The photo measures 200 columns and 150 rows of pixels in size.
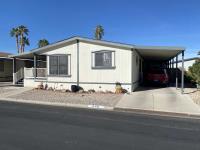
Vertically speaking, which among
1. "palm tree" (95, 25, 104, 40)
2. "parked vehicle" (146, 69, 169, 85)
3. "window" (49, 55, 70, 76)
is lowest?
"parked vehicle" (146, 69, 169, 85)

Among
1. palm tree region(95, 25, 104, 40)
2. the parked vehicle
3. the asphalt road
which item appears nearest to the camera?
the asphalt road

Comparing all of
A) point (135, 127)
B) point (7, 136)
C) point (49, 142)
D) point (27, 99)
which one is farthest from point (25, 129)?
point (27, 99)

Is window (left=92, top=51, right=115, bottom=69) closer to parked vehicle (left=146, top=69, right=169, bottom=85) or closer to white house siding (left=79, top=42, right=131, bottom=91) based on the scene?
white house siding (left=79, top=42, right=131, bottom=91)

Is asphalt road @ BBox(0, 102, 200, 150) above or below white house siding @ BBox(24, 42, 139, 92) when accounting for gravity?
below

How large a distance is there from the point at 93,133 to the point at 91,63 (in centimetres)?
1245

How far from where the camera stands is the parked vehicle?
2322 centimetres

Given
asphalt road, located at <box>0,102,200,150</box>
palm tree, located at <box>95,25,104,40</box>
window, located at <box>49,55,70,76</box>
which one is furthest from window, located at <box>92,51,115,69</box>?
palm tree, located at <box>95,25,104,40</box>

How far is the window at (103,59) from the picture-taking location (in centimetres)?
1922

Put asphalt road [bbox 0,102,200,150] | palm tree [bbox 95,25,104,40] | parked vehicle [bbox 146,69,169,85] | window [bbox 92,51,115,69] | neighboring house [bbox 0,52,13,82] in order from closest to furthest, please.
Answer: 1. asphalt road [bbox 0,102,200,150]
2. window [bbox 92,51,115,69]
3. parked vehicle [bbox 146,69,169,85]
4. neighboring house [bbox 0,52,13,82]
5. palm tree [bbox 95,25,104,40]

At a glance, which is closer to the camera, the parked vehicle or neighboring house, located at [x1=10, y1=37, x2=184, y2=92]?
neighboring house, located at [x1=10, y1=37, x2=184, y2=92]

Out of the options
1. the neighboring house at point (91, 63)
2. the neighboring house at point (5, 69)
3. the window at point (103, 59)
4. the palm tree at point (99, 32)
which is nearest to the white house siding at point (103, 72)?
the neighboring house at point (91, 63)

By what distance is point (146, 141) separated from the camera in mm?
6805

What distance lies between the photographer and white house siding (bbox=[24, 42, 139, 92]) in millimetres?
18891

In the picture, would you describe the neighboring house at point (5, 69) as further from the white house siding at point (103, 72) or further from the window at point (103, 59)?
the window at point (103, 59)
